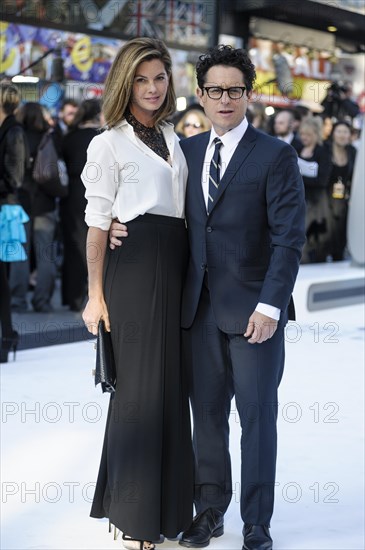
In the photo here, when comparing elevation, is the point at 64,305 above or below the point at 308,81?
below

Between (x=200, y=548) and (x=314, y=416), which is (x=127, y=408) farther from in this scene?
(x=314, y=416)

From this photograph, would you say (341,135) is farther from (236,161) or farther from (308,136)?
(236,161)

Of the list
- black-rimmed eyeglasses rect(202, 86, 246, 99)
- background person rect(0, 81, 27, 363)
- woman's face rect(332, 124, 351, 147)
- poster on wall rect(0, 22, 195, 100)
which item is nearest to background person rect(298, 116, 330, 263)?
woman's face rect(332, 124, 351, 147)

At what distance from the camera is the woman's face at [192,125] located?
592cm

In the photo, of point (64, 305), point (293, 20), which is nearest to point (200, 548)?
point (64, 305)

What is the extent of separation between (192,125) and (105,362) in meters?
3.37

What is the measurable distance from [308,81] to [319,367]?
5854 mm

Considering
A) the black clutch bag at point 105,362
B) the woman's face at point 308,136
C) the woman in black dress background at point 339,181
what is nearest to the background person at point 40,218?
the woman's face at point 308,136

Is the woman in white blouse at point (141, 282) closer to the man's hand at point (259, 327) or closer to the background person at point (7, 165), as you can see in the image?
the man's hand at point (259, 327)

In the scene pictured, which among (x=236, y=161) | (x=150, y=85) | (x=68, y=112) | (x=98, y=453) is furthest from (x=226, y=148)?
(x=68, y=112)

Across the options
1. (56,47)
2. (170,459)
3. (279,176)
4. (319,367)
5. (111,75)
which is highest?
(56,47)

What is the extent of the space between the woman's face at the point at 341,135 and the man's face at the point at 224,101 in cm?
692

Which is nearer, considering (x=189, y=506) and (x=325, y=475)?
(x=189, y=506)

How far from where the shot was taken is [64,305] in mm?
7352
